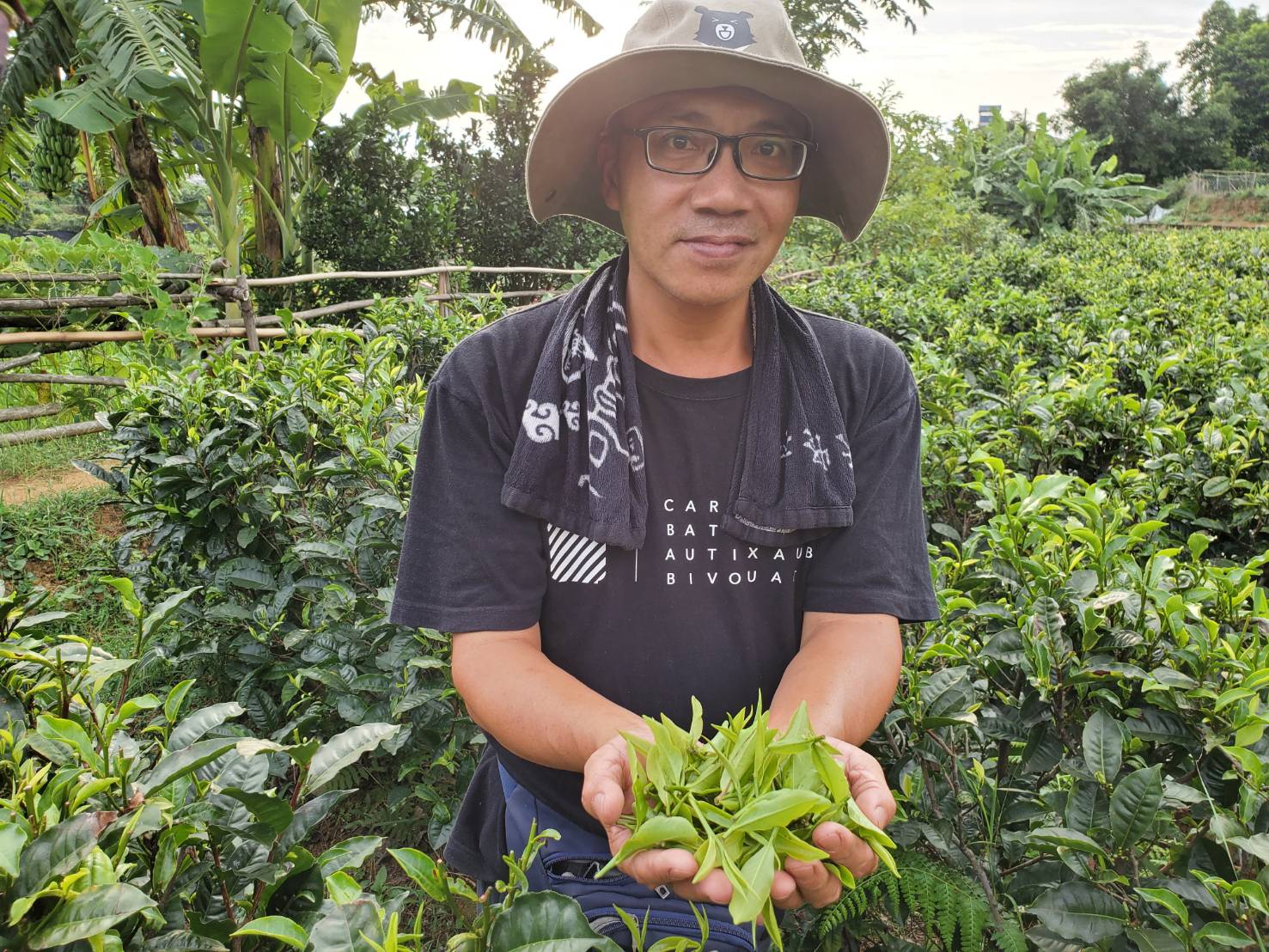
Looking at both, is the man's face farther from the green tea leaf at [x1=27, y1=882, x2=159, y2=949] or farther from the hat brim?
the green tea leaf at [x1=27, y1=882, x2=159, y2=949]

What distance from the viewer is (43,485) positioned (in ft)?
18.5

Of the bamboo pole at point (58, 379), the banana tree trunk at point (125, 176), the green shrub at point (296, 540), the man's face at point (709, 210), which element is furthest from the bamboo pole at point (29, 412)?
the man's face at point (709, 210)

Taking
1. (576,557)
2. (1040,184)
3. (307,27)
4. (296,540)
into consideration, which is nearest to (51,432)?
(296,540)

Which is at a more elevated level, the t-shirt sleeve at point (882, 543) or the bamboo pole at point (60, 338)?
the t-shirt sleeve at point (882, 543)

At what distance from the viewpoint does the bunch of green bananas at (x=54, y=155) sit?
29.3 ft

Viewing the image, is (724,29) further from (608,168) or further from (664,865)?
(664,865)

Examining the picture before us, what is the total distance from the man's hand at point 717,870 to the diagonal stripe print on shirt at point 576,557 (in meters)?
0.36

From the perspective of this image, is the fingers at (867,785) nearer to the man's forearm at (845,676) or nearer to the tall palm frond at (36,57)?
the man's forearm at (845,676)

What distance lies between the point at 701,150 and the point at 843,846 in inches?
41.3

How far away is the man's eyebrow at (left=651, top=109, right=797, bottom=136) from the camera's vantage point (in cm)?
148

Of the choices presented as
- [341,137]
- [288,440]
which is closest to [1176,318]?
[288,440]

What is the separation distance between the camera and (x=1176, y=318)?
412 cm

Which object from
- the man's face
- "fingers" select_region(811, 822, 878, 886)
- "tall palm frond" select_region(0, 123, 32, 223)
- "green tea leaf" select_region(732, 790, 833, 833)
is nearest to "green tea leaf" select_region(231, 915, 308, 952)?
"green tea leaf" select_region(732, 790, 833, 833)

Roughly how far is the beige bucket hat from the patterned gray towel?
0.32m
